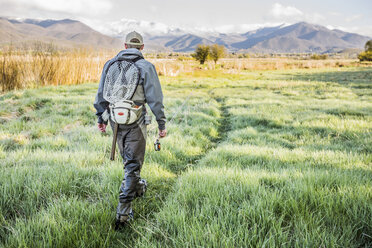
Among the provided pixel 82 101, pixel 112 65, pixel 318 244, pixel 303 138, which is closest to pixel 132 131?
Result: pixel 112 65

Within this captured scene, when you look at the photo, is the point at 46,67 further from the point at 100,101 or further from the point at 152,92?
the point at 152,92

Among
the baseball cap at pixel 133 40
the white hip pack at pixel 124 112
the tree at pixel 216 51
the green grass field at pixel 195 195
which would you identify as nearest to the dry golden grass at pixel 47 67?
the green grass field at pixel 195 195

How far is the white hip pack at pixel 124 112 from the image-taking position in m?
2.39

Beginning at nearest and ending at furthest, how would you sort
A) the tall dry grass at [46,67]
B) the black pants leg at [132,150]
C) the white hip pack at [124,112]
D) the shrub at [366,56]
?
the white hip pack at [124,112]
the black pants leg at [132,150]
the tall dry grass at [46,67]
the shrub at [366,56]

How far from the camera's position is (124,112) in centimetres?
238

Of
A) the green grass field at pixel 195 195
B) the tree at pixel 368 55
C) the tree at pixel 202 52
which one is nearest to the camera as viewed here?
the green grass field at pixel 195 195

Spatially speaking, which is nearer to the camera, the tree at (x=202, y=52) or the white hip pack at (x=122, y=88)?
the white hip pack at (x=122, y=88)

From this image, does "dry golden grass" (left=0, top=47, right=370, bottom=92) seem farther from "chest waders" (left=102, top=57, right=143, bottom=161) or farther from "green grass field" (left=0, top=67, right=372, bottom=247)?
"chest waders" (left=102, top=57, right=143, bottom=161)

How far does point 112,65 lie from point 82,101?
7548mm

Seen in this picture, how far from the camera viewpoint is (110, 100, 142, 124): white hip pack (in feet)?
7.83

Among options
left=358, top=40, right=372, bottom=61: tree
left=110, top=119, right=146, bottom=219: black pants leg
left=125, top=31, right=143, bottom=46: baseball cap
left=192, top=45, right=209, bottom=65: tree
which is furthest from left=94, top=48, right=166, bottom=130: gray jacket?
left=358, top=40, right=372, bottom=61: tree

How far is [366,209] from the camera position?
2.15 meters

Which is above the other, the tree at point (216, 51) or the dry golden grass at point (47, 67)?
the tree at point (216, 51)

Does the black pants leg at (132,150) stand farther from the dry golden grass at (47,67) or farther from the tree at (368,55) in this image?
the tree at (368,55)
